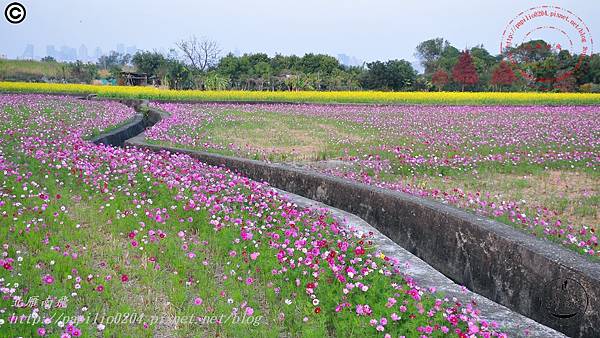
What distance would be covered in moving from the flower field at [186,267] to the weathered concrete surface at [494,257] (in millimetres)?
733

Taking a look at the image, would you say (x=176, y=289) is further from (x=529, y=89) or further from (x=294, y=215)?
(x=529, y=89)

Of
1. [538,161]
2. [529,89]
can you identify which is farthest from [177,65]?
[538,161]

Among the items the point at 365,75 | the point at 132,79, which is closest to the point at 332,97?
the point at 365,75

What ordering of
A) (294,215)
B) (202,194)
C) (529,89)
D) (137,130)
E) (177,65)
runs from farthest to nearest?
(529,89) < (177,65) < (137,130) < (202,194) < (294,215)

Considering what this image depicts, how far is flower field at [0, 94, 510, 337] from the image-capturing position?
139 inches

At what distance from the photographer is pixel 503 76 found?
54438 mm

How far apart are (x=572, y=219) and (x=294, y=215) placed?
12.3 feet

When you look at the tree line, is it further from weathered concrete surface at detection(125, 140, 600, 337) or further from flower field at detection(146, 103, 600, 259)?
weathered concrete surface at detection(125, 140, 600, 337)

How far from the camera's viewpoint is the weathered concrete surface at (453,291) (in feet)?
11.4

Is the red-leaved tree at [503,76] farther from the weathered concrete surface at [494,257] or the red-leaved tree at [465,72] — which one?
the weathered concrete surface at [494,257]

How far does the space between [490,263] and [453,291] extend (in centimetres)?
85

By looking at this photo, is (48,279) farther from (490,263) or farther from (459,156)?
(459,156)

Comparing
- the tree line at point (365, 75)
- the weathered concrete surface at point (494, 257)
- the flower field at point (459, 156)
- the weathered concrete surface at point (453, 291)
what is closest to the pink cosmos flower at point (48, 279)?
the weathered concrete surface at point (453, 291)

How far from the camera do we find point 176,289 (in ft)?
13.4
